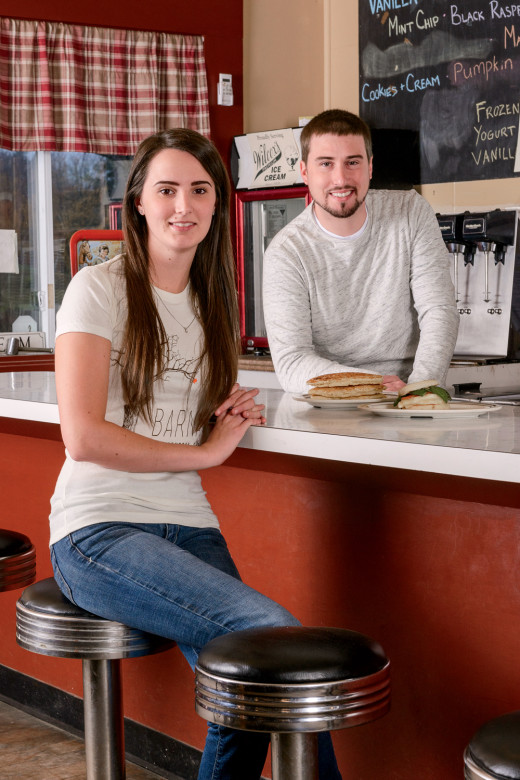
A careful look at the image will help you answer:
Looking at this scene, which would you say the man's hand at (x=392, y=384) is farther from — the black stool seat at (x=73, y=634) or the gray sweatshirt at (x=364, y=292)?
the black stool seat at (x=73, y=634)

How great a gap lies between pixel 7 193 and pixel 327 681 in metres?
4.86

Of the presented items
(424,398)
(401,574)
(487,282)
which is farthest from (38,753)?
(487,282)

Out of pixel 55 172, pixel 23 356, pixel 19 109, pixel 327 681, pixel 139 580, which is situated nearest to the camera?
pixel 327 681

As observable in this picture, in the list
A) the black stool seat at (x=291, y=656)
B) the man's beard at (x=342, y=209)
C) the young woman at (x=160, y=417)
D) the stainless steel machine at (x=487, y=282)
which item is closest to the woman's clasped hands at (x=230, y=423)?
the young woman at (x=160, y=417)

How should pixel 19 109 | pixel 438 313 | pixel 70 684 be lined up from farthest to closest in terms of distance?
pixel 19 109 → pixel 70 684 → pixel 438 313

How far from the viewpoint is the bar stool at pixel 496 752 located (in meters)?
1.09

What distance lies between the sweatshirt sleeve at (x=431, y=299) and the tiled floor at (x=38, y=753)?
4.03 feet

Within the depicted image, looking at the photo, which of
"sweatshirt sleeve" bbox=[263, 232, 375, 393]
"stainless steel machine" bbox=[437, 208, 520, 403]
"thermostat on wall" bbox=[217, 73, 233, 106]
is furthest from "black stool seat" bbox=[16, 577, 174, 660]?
"thermostat on wall" bbox=[217, 73, 233, 106]

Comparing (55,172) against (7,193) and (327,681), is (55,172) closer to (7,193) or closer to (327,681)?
(7,193)

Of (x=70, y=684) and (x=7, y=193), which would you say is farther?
(x=7, y=193)

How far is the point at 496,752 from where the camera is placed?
3.66 feet

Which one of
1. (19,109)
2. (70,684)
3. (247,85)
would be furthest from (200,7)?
(70,684)

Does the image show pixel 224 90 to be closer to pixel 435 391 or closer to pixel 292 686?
pixel 435 391

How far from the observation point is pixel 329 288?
2.61 m
